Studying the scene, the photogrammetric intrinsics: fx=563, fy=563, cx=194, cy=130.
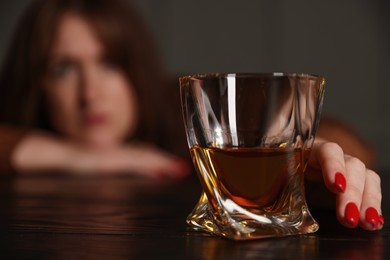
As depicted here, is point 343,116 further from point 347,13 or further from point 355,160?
point 355,160

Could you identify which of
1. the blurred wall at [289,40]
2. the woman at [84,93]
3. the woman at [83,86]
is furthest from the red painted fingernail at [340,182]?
the blurred wall at [289,40]

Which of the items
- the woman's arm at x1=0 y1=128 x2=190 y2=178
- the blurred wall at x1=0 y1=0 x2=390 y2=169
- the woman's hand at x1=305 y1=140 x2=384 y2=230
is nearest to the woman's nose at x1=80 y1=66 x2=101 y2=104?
the woman's arm at x1=0 y1=128 x2=190 y2=178

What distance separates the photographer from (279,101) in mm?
433

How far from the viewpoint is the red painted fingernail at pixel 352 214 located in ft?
1.51

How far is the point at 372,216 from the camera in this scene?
1.55 feet

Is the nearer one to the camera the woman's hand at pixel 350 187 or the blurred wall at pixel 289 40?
the woman's hand at pixel 350 187

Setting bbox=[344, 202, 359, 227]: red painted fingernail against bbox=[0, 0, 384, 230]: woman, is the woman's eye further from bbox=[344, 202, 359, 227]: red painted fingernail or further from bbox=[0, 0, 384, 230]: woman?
bbox=[344, 202, 359, 227]: red painted fingernail

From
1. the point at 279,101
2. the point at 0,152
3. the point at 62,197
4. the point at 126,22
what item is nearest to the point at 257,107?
the point at 279,101

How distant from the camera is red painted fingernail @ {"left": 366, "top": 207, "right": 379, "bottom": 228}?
468 millimetres

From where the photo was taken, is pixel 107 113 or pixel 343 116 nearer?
pixel 107 113

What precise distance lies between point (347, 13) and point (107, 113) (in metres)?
1.79

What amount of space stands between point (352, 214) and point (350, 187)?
0.10 ft

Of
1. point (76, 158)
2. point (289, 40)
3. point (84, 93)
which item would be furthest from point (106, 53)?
point (289, 40)

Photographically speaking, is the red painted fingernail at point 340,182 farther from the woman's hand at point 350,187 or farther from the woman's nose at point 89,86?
the woman's nose at point 89,86
